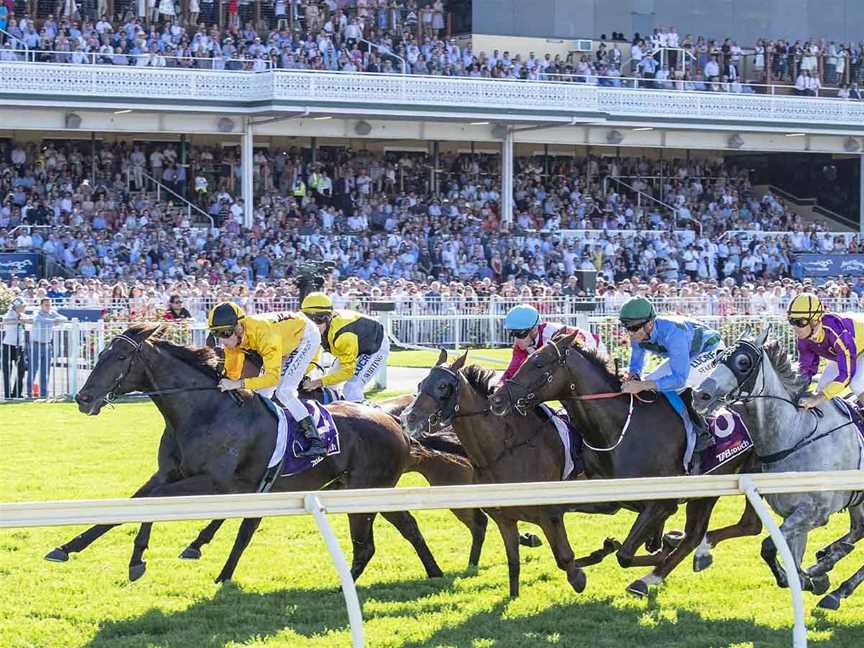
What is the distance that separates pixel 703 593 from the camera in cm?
761

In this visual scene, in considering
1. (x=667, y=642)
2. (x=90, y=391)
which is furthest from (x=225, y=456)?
(x=667, y=642)

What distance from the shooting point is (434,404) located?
7.60 m

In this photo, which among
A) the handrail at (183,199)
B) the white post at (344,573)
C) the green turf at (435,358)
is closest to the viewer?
the white post at (344,573)

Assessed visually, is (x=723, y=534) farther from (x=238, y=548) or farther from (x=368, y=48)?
(x=368, y=48)

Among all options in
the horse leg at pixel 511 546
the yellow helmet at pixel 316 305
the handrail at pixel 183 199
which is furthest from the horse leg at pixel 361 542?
the handrail at pixel 183 199

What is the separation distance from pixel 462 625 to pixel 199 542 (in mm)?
2167

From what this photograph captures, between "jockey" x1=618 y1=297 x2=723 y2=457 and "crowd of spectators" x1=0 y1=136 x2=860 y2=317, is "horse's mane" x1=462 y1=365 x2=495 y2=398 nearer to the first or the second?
"jockey" x1=618 y1=297 x2=723 y2=457

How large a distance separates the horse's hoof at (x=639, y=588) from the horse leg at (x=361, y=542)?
148 cm

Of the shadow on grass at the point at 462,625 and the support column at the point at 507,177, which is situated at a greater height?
the support column at the point at 507,177

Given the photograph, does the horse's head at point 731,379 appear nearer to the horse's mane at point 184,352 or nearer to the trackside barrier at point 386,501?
the trackside barrier at point 386,501

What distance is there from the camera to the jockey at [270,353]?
307 inches

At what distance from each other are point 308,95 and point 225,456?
899 inches

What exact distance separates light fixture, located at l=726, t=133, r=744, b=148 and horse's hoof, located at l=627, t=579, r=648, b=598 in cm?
→ 3100

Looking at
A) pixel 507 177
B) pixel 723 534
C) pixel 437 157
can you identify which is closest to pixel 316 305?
pixel 723 534
